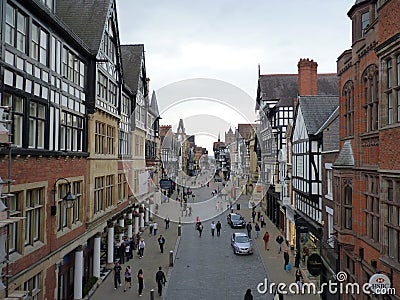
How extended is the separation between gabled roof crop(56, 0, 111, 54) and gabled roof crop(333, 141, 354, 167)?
11.5 m

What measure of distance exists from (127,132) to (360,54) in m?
18.4

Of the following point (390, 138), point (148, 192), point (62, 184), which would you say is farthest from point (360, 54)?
point (148, 192)

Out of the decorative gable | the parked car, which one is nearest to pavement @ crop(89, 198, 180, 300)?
the parked car

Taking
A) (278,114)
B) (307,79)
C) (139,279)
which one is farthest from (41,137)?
(278,114)

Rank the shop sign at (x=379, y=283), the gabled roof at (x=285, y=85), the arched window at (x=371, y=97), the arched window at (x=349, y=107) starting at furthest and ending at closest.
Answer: the gabled roof at (x=285, y=85) → the arched window at (x=349, y=107) → the arched window at (x=371, y=97) → the shop sign at (x=379, y=283)

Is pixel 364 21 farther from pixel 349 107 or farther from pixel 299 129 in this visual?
pixel 299 129

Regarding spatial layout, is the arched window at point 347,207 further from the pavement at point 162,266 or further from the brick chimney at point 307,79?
the brick chimney at point 307,79

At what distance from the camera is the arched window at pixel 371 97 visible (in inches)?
436

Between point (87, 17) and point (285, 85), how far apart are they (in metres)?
28.2

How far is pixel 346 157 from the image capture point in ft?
42.8

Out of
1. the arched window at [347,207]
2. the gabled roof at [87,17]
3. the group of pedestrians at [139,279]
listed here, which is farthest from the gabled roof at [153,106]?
the arched window at [347,207]

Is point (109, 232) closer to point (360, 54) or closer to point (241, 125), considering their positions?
point (360, 54)

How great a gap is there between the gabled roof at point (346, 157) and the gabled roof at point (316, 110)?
8217 millimetres

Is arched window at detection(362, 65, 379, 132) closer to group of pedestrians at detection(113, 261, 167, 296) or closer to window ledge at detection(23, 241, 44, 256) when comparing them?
window ledge at detection(23, 241, 44, 256)
